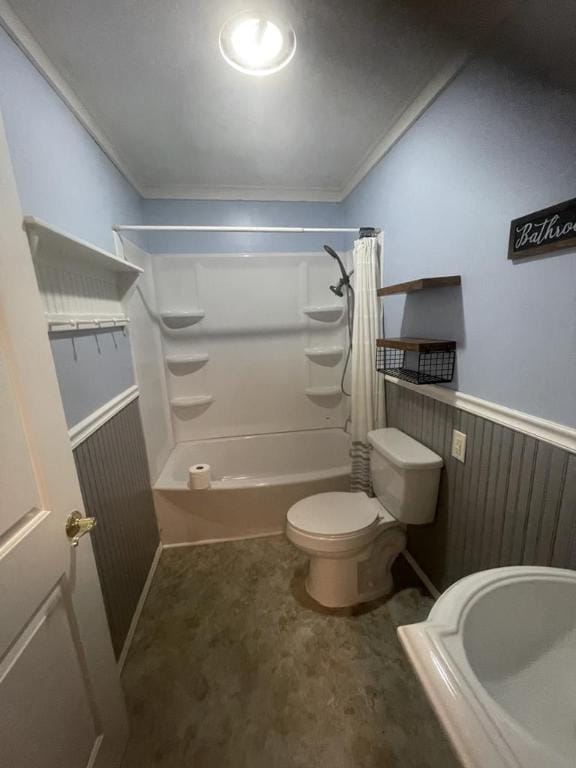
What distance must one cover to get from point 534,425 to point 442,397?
0.42 metres

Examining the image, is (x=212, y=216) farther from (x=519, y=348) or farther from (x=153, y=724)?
(x=153, y=724)

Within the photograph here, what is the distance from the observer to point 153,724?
3.74 feet

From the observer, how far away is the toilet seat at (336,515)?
146 cm

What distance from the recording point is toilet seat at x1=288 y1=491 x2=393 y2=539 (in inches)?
57.5

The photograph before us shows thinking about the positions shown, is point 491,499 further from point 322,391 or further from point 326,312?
point 326,312

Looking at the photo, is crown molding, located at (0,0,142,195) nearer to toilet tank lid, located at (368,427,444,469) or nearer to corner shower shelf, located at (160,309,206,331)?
corner shower shelf, located at (160,309,206,331)

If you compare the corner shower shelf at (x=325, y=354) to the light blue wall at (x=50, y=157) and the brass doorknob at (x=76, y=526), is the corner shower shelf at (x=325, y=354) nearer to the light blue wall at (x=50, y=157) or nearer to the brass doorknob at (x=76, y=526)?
the light blue wall at (x=50, y=157)

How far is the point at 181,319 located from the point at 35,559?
2053 millimetres

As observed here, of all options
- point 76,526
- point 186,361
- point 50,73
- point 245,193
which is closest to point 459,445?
point 76,526

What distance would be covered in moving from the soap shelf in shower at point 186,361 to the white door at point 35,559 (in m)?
1.74

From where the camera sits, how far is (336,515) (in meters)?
1.55

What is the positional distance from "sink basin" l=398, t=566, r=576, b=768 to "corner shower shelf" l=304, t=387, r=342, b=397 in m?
2.05

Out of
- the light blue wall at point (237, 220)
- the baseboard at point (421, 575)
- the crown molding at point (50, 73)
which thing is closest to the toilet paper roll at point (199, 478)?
the baseboard at point (421, 575)

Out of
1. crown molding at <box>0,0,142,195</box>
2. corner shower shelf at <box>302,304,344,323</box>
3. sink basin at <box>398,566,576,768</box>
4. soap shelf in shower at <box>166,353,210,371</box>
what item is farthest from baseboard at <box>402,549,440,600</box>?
crown molding at <box>0,0,142,195</box>
